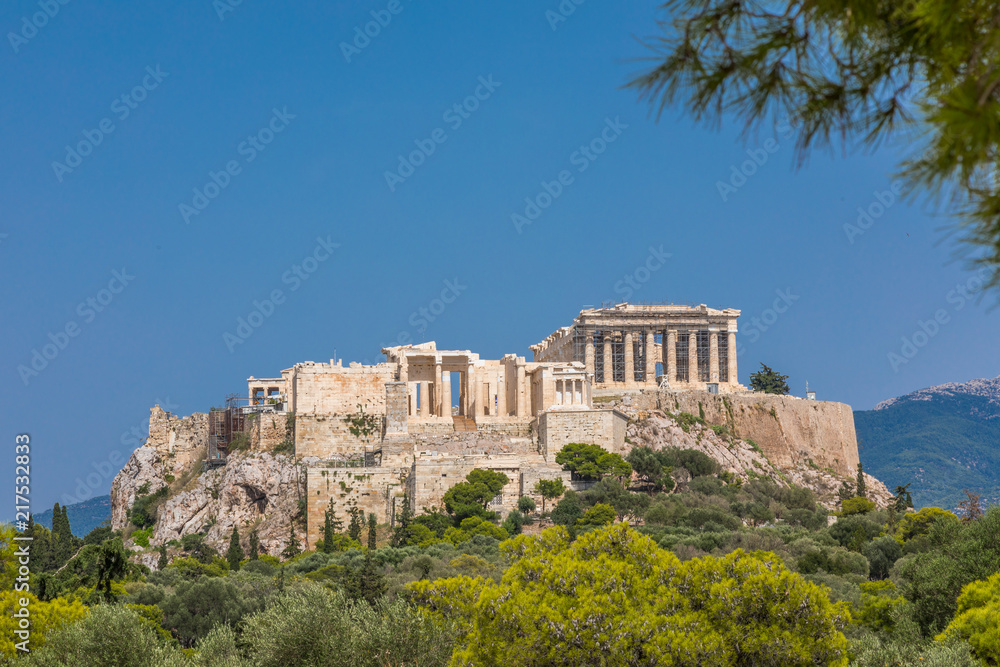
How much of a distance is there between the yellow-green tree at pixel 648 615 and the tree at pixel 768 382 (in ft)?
148

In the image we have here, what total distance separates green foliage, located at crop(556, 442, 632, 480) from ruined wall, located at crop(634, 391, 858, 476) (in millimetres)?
7144

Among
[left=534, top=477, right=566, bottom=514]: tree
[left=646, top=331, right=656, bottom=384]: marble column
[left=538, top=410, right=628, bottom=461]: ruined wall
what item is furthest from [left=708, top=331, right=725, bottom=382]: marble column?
[left=534, top=477, right=566, bottom=514]: tree

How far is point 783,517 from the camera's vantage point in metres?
43.9

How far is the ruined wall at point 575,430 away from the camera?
47188 mm

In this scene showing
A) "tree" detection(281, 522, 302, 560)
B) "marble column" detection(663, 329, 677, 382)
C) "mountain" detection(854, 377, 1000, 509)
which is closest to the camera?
"tree" detection(281, 522, 302, 560)

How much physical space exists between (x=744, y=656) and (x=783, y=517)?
25633 mm

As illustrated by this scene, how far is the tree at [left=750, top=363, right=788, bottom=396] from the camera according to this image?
215ft

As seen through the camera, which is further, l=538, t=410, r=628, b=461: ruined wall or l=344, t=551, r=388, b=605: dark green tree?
l=538, t=410, r=628, b=461: ruined wall

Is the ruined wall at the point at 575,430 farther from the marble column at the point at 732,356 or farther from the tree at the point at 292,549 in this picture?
the marble column at the point at 732,356

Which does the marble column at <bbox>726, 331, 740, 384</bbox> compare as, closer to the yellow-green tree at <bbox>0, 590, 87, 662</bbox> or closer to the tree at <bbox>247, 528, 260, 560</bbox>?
the tree at <bbox>247, 528, 260, 560</bbox>

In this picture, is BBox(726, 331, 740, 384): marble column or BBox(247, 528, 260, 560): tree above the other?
BBox(726, 331, 740, 384): marble column

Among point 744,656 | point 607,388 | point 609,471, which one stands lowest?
point 744,656

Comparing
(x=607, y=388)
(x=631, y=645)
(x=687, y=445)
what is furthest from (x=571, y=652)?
(x=607, y=388)

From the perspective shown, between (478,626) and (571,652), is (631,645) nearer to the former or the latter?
(571,652)
